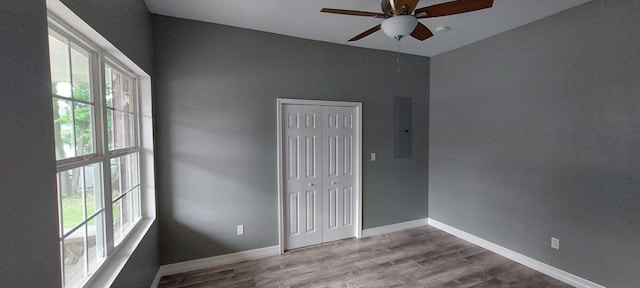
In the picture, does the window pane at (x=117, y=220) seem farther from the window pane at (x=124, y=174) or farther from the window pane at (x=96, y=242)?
the window pane at (x=96, y=242)

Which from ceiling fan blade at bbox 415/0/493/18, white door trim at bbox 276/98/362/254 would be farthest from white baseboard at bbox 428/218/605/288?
ceiling fan blade at bbox 415/0/493/18

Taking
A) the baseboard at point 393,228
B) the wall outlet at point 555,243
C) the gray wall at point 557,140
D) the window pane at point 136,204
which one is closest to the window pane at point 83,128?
the window pane at point 136,204

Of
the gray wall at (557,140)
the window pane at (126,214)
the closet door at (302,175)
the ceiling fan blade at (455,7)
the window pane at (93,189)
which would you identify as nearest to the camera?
the window pane at (93,189)

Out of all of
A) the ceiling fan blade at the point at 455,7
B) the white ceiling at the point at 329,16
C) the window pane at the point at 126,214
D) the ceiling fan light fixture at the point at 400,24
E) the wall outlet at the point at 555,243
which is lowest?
the wall outlet at the point at 555,243

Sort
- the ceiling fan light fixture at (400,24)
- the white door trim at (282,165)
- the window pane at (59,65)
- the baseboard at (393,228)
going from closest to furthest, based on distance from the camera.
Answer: the window pane at (59,65)
the ceiling fan light fixture at (400,24)
the white door trim at (282,165)
the baseboard at (393,228)

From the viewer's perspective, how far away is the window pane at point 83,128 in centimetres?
138

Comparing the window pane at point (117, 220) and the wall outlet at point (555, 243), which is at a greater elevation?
the window pane at point (117, 220)

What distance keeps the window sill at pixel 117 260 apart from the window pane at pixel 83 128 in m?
0.73

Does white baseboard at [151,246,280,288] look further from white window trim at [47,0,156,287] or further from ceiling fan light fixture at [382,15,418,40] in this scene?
ceiling fan light fixture at [382,15,418,40]

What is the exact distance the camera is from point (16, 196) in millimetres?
798

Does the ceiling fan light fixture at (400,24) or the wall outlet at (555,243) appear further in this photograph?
the wall outlet at (555,243)

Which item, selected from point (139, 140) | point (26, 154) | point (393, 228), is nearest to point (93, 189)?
point (26, 154)

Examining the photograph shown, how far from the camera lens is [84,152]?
145 cm

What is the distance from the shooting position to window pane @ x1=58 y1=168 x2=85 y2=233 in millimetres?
1249
